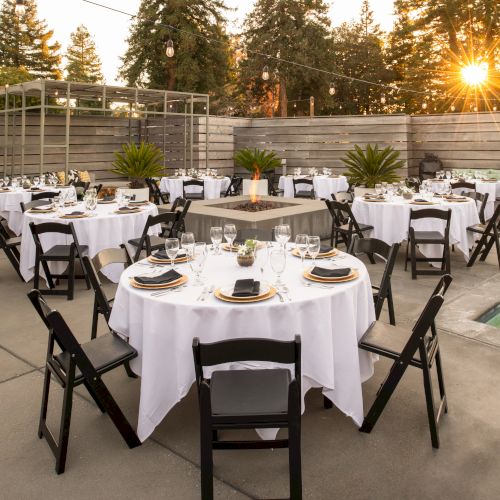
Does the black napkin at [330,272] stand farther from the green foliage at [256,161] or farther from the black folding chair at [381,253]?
the green foliage at [256,161]

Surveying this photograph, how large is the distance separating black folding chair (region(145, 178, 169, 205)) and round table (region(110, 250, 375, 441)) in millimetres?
7799

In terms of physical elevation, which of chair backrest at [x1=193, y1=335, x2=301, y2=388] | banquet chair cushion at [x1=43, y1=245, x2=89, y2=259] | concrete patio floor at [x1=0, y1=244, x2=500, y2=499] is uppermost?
banquet chair cushion at [x1=43, y1=245, x2=89, y2=259]

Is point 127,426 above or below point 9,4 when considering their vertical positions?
below

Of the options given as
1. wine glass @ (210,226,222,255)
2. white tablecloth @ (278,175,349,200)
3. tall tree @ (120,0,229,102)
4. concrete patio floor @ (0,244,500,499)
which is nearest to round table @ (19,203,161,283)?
concrete patio floor @ (0,244,500,499)

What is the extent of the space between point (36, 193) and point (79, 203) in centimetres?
170

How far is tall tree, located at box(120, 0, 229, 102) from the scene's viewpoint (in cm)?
2311

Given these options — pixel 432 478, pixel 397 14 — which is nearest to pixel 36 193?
pixel 432 478

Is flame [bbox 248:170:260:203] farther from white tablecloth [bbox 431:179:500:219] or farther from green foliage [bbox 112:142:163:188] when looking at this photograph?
white tablecloth [bbox 431:179:500:219]

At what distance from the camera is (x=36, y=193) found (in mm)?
7902

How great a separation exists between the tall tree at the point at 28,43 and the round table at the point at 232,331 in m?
41.1

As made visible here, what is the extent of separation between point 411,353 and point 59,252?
3.94 metres

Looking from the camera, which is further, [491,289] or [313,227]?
[313,227]

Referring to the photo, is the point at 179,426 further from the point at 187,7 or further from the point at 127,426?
the point at 187,7

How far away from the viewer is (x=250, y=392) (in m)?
2.24
